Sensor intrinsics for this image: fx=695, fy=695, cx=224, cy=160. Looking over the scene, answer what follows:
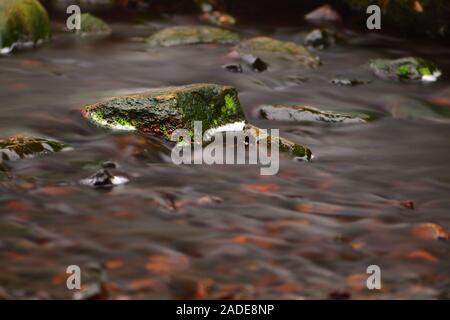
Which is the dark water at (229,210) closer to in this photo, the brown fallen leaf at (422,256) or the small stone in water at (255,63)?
the brown fallen leaf at (422,256)

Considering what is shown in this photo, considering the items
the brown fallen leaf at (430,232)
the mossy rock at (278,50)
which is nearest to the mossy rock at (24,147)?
the brown fallen leaf at (430,232)

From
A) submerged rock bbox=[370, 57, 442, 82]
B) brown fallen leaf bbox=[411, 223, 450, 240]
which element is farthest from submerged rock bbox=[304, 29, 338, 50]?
brown fallen leaf bbox=[411, 223, 450, 240]

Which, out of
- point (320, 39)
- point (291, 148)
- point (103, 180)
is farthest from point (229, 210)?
point (320, 39)

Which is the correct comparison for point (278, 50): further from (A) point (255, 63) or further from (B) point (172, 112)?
(B) point (172, 112)

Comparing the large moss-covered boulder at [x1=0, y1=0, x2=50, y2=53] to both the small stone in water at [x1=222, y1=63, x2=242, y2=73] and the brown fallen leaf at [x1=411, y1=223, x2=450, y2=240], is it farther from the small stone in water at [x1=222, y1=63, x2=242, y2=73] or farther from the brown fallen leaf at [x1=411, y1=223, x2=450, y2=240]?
the brown fallen leaf at [x1=411, y1=223, x2=450, y2=240]
